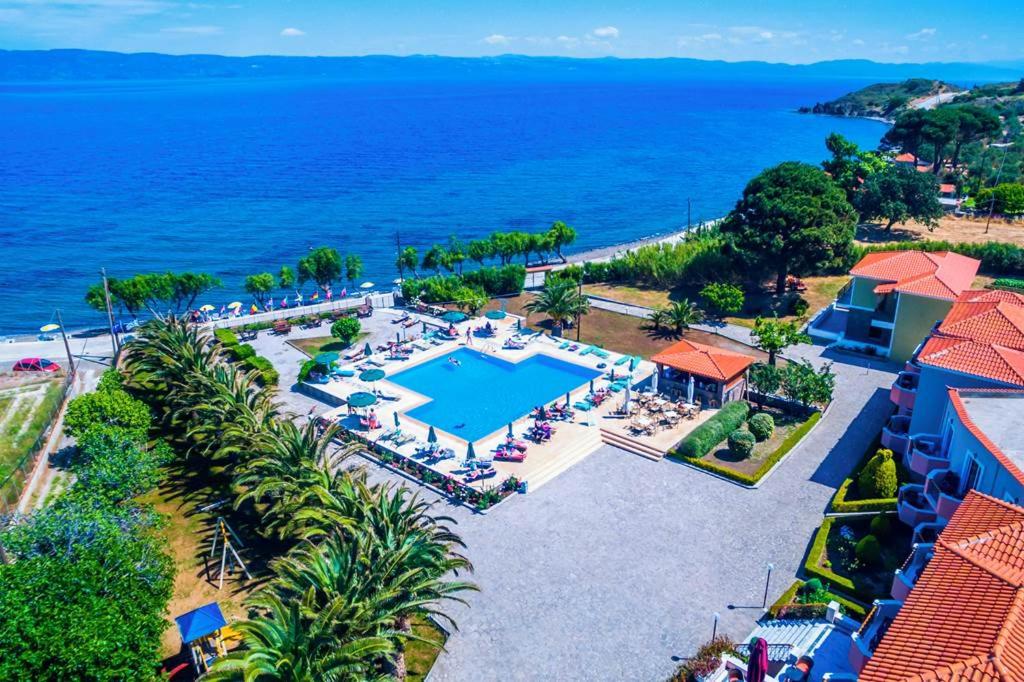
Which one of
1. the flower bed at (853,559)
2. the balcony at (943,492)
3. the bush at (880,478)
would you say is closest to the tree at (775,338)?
the bush at (880,478)

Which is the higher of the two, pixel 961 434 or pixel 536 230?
pixel 961 434

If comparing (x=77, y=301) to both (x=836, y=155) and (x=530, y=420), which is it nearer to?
(x=530, y=420)

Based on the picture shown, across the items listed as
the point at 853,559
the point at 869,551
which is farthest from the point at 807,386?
the point at 869,551

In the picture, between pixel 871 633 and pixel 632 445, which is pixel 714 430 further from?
pixel 871 633

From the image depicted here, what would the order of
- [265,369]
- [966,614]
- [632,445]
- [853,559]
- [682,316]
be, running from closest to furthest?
[966,614]
[853,559]
[632,445]
[265,369]
[682,316]

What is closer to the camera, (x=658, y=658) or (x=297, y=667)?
(x=297, y=667)

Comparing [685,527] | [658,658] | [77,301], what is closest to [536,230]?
[77,301]
